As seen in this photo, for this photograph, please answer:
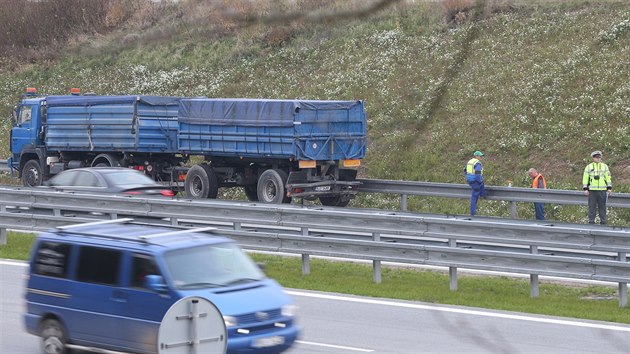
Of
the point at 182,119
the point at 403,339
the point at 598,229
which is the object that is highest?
the point at 182,119

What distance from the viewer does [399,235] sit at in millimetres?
15789

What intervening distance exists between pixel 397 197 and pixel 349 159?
7.54ft

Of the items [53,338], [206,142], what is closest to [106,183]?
[206,142]

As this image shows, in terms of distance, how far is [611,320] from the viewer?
12.9 m

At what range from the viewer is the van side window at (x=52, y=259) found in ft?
34.9

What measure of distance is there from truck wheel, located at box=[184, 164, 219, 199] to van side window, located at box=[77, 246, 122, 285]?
15.5m

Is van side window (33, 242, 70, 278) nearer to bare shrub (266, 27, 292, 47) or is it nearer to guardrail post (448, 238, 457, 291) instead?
guardrail post (448, 238, 457, 291)

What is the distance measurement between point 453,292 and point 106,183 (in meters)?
8.92

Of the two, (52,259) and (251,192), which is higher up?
(251,192)

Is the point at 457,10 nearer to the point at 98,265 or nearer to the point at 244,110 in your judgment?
the point at 98,265

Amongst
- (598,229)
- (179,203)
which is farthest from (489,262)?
(179,203)

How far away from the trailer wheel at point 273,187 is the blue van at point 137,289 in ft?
44.2

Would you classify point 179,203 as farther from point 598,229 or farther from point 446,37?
point 446,37

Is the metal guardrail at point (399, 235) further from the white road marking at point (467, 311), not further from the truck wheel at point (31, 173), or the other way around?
the truck wheel at point (31, 173)
